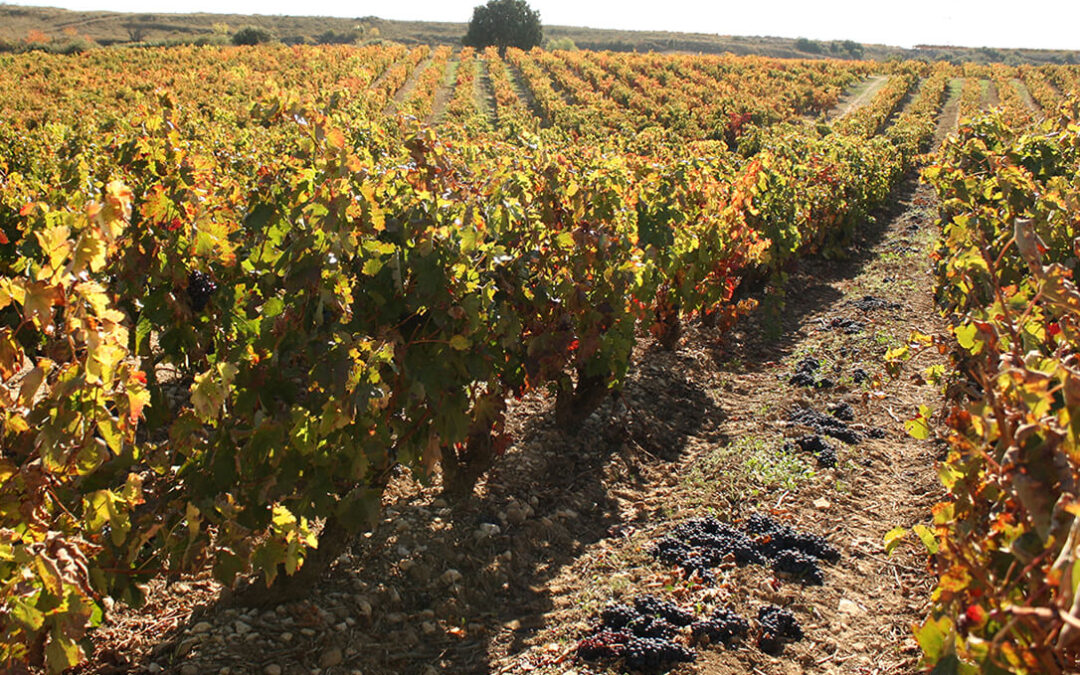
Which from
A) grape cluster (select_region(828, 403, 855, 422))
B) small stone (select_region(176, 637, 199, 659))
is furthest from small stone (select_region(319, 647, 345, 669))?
grape cluster (select_region(828, 403, 855, 422))

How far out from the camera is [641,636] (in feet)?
9.98

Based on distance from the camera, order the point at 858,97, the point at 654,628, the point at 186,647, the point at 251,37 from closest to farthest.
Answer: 1. the point at 186,647
2. the point at 654,628
3. the point at 858,97
4. the point at 251,37

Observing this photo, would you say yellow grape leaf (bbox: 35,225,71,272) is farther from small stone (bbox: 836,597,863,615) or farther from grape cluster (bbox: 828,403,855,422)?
grape cluster (bbox: 828,403,855,422)

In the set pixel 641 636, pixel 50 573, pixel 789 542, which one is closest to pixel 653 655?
pixel 641 636

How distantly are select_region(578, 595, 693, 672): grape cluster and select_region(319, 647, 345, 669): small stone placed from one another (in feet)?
3.04

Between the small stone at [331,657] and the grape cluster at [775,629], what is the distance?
165 centimetres

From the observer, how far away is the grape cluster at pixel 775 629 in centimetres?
306

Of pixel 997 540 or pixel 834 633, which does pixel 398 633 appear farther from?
pixel 997 540

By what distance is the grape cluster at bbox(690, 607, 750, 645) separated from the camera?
10.1ft

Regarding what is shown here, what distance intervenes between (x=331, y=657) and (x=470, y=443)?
4.30ft

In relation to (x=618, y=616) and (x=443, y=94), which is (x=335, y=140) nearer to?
(x=618, y=616)

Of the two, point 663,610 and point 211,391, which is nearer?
point 211,391

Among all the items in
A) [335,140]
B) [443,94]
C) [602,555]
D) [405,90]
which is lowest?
[602,555]

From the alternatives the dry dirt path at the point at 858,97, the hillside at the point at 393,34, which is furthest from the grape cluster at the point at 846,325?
the hillside at the point at 393,34
